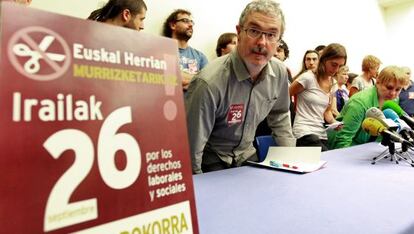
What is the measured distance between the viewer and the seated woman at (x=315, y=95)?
1.92 metres

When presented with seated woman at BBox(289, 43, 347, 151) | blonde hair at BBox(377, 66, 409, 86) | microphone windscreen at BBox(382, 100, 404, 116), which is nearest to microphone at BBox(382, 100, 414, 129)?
microphone windscreen at BBox(382, 100, 404, 116)

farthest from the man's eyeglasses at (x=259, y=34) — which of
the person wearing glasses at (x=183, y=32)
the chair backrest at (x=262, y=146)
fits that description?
the person wearing glasses at (x=183, y=32)

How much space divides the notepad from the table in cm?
3

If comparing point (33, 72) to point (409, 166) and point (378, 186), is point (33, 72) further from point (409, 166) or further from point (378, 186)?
point (409, 166)

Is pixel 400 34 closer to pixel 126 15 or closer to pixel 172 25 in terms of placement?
pixel 172 25

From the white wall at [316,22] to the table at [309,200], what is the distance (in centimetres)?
71

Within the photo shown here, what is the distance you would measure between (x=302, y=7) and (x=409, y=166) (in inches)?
136

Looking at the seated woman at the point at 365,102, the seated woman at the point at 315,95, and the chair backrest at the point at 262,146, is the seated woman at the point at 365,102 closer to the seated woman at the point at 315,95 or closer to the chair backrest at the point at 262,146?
the seated woman at the point at 315,95

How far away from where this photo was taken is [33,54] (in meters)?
0.31

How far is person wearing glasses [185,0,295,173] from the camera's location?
3.70ft

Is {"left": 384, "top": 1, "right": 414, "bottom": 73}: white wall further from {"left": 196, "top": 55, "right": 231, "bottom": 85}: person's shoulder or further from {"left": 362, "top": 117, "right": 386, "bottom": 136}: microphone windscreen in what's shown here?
{"left": 196, "top": 55, "right": 231, "bottom": 85}: person's shoulder

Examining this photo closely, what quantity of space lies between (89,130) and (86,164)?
4 cm

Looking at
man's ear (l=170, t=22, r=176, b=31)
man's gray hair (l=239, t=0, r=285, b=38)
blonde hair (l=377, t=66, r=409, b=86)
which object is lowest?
blonde hair (l=377, t=66, r=409, b=86)

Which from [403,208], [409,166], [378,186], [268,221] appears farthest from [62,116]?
[409,166]
